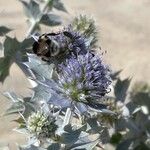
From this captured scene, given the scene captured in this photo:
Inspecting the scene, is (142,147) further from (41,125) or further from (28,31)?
(41,125)

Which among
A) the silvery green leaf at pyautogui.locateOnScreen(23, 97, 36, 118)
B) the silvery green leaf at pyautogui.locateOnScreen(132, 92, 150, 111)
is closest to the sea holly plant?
the silvery green leaf at pyautogui.locateOnScreen(23, 97, 36, 118)

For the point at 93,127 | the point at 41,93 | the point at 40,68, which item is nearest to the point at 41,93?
the point at 41,93

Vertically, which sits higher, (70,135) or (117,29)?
(117,29)

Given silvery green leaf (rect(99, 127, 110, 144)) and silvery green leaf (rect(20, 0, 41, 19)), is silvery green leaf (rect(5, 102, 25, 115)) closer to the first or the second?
silvery green leaf (rect(99, 127, 110, 144))

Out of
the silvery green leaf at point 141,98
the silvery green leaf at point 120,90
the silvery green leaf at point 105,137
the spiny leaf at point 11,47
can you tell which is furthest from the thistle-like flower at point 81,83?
the silvery green leaf at point 141,98

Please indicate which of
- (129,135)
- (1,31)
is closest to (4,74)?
(1,31)

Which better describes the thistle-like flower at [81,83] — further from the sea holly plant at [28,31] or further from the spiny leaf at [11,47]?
the spiny leaf at [11,47]
